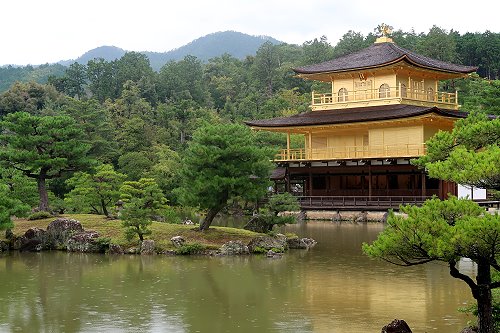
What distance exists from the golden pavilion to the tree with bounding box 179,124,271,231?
42.3 ft

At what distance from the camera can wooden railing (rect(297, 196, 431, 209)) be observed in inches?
1409

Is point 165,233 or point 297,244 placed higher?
point 165,233

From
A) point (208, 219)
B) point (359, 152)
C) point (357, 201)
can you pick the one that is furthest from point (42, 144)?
point (357, 201)

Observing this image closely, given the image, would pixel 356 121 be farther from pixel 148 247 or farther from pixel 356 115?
pixel 148 247

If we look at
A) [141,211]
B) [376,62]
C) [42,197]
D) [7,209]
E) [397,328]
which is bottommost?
[397,328]

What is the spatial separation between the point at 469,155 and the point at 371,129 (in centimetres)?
2854

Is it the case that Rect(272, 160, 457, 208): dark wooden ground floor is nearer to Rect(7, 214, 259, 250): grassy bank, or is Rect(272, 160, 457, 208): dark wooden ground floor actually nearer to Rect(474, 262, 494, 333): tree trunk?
Rect(7, 214, 259, 250): grassy bank

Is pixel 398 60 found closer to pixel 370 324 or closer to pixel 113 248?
pixel 113 248

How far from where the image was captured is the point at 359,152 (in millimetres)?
37375

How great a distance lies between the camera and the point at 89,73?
7819cm

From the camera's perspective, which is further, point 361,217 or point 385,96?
point 385,96

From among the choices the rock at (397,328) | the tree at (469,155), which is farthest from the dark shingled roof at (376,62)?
the rock at (397,328)

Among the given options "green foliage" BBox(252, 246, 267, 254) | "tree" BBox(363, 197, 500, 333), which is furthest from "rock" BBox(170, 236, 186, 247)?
"tree" BBox(363, 197, 500, 333)

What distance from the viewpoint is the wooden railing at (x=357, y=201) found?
35.8 metres
